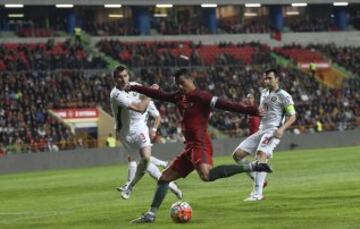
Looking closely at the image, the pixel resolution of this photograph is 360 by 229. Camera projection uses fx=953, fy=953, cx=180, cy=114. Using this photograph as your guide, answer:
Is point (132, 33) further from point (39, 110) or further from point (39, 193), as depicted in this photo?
point (39, 193)

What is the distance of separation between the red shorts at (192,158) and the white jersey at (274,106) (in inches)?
159

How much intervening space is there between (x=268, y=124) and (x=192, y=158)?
445cm

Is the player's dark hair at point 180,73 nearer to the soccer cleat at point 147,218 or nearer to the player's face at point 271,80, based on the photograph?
the soccer cleat at point 147,218

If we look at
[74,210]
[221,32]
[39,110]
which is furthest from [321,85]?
[74,210]

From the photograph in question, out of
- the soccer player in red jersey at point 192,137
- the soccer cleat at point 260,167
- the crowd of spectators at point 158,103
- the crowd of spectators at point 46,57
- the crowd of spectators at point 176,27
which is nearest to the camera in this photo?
the soccer cleat at point 260,167

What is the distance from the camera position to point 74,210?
18.1 meters

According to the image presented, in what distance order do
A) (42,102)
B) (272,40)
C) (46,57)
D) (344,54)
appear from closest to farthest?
(42,102)
(46,57)
(344,54)
(272,40)

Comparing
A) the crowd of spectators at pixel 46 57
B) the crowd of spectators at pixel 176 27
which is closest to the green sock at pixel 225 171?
the crowd of spectators at pixel 46 57

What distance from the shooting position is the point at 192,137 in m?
14.9

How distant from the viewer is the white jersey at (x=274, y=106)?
1856 cm

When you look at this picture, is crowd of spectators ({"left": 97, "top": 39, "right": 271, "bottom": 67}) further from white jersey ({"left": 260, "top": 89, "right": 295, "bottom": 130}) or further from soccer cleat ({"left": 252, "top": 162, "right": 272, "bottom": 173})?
soccer cleat ({"left": 252, "top": 162, "right": 272, "bottom": 173})

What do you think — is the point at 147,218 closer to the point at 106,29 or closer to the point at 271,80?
the point at 271,80

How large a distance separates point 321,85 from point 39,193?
4170 cm

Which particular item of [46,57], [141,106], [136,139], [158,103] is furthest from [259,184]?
[46,57]
